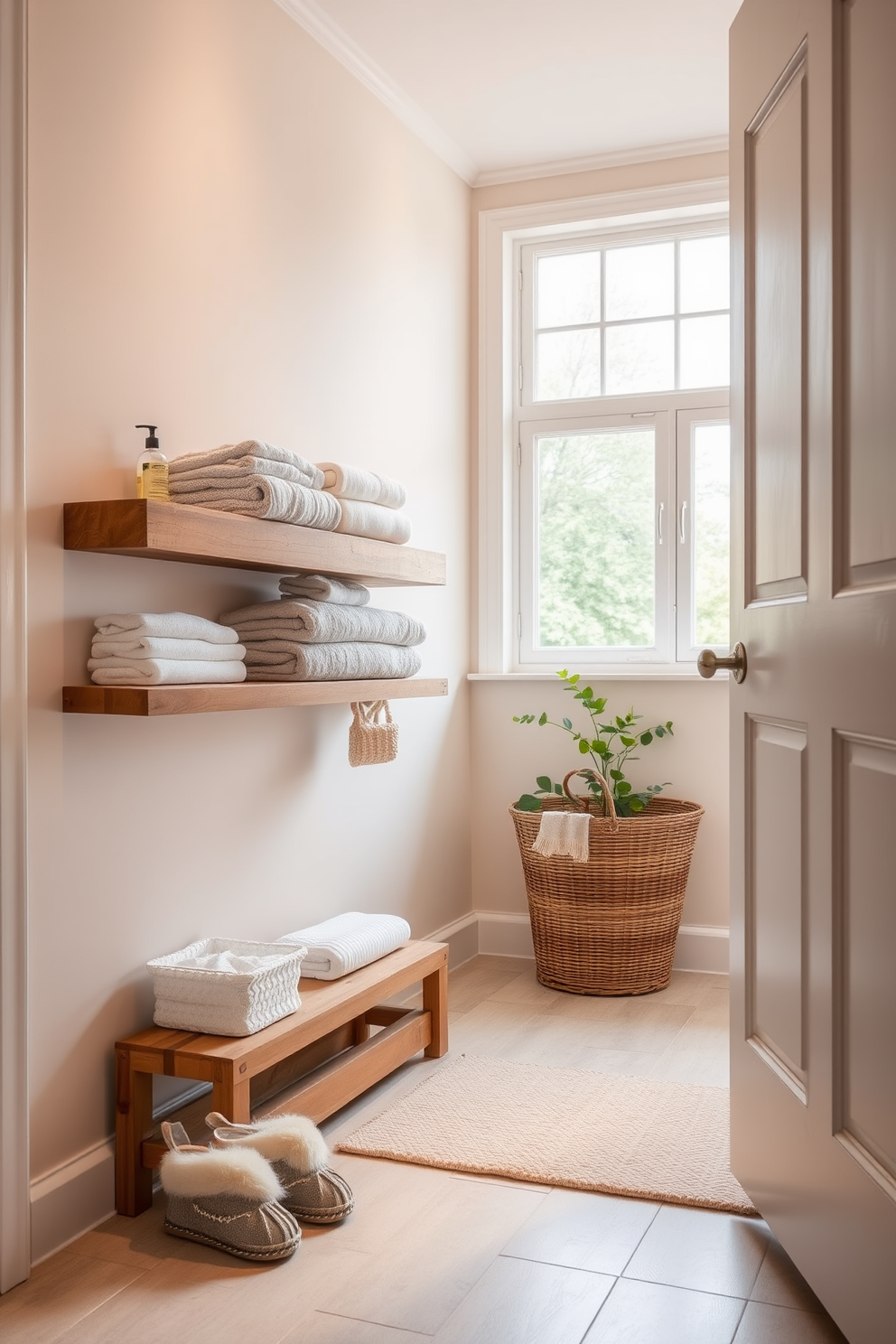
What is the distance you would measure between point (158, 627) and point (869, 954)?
1177 millimetres

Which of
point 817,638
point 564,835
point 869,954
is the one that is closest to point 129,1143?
point 869,954

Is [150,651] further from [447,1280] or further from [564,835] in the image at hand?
[564,835]

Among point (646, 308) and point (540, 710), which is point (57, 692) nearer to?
point (540, 710)

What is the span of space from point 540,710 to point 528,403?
97 cm

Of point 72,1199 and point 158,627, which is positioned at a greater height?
point 158,627

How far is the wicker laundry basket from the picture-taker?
3133mm

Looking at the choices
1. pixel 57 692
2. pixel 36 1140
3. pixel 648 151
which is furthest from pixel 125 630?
pixel 648 151

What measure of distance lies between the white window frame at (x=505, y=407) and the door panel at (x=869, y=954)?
2.16 metres

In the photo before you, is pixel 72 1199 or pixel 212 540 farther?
pixel 212 540

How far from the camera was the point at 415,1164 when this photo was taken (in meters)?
2.12

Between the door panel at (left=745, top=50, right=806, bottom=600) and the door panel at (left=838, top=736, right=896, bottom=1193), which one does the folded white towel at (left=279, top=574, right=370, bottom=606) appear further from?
the door panel at (left=838, top=736, right=896, bottom=1193)

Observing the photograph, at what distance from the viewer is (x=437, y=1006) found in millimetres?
2646

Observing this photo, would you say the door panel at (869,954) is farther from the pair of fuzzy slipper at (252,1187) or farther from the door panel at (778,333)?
the pair of fuzzy slipper at (252,1187)

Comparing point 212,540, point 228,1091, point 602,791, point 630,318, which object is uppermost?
point 630,318
